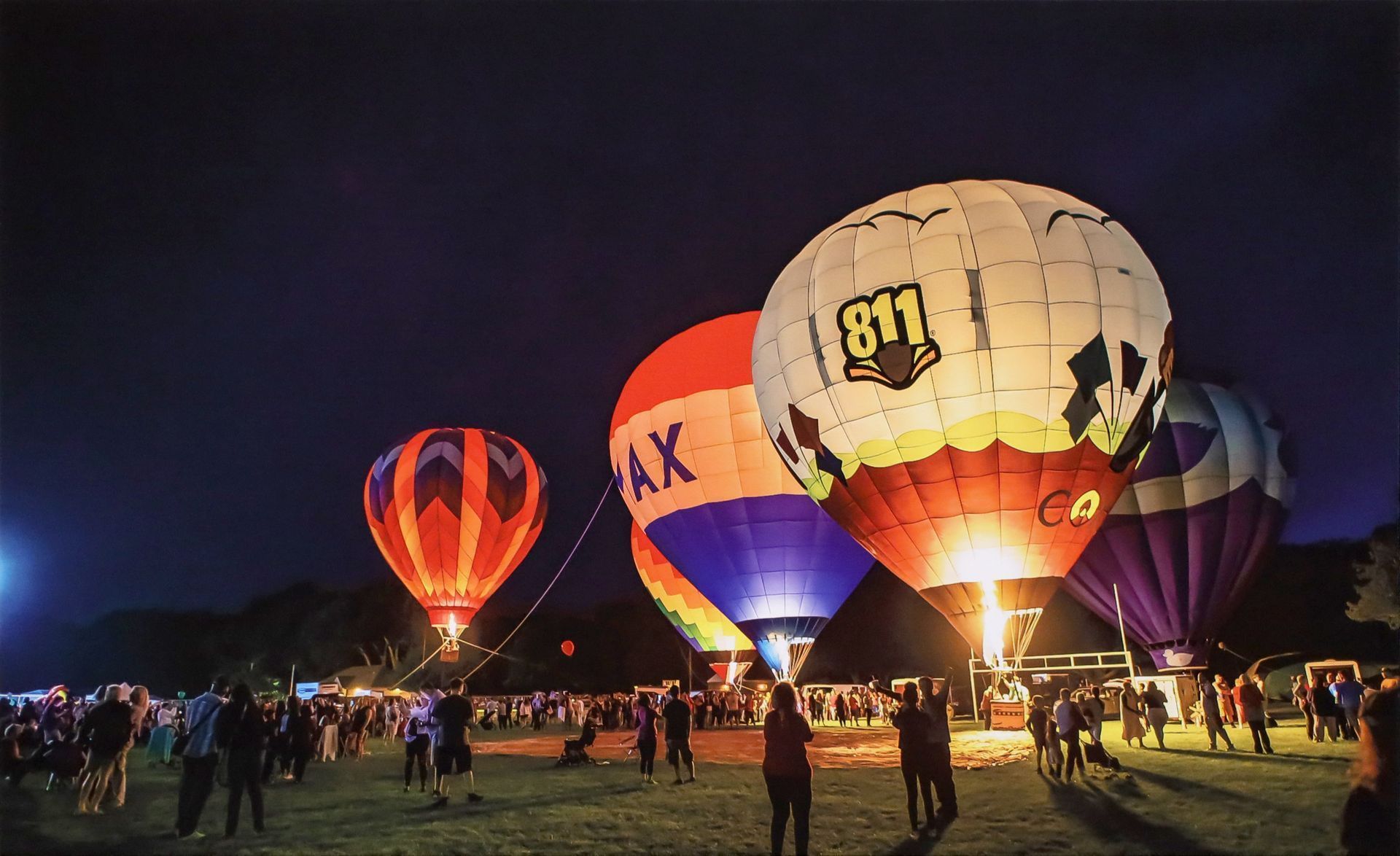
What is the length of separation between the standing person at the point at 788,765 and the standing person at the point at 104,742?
6192mm

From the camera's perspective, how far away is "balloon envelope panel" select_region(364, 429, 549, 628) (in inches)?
1057

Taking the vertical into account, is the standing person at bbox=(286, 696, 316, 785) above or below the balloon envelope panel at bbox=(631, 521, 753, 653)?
below

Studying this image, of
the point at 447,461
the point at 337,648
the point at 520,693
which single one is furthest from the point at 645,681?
the point at 447,461

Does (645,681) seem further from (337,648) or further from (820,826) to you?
(820,826)

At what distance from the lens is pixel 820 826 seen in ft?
23.8

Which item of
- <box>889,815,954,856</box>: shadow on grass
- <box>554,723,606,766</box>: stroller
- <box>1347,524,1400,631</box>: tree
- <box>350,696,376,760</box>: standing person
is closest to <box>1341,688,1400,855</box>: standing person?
<box>889,815,954,856</box>: shadow on grass

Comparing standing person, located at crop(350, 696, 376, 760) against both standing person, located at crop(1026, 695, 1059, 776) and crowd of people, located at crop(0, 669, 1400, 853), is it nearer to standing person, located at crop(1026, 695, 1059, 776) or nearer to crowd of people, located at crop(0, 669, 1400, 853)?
crowd of people, located at crop(0, 669, 1400, 853)

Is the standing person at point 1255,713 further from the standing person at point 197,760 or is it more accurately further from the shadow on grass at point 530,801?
the standing person at point 197,760

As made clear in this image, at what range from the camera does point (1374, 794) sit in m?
4.13

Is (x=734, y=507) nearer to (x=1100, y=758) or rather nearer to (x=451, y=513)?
(x=451, y=513)

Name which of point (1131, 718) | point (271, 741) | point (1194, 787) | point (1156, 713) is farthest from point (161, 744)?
point (1156, 713)

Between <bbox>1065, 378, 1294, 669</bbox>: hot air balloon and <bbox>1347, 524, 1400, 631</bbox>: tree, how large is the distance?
930 cm

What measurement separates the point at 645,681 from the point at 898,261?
161 feet

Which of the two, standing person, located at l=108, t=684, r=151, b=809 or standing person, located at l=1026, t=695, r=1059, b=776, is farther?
standing person, located at l=1026, t=695, r=1059, b=776
